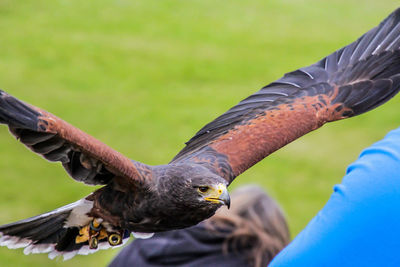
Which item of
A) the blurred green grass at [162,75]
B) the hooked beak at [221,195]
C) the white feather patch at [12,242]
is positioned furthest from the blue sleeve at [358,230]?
the blurred green grass at [162,75]

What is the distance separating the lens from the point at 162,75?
13.5 meters

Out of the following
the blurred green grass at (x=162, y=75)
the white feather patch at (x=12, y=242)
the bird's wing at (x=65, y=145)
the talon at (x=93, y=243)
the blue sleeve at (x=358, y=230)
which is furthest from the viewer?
the blurred green grass at (x=162, y=75)

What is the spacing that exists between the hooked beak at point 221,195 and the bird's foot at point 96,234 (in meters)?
0.77

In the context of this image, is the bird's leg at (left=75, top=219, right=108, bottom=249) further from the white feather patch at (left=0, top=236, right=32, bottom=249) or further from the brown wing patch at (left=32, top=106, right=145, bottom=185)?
the brown wing patch at (left=32, top=106, right=145, bottom=185)

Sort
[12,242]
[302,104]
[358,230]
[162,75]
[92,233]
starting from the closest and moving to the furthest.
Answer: [358,230], [12,242], [92,233], [302,104], [162,75]

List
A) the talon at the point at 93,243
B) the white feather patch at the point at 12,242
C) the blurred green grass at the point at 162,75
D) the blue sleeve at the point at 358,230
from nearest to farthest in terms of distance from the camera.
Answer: the blue sleeve at the point at 358,230 < the white feather patch at the point at 12,242 < the talon at the point at 93,243 < the blurred green grass at the point at 162,75

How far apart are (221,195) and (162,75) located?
10.1 m

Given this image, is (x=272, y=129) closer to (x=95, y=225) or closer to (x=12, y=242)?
(x=95, y=225)

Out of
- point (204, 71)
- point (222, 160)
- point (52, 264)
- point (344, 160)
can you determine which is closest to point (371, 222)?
point (222, 160)

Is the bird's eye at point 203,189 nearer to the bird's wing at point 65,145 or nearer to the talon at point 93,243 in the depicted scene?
the bird's wing at point 65,145

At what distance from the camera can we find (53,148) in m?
3.28

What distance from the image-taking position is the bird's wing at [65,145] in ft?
10.0

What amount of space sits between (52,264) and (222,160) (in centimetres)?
434

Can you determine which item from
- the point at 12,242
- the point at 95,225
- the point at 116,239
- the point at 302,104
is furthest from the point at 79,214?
the point at 302,104
